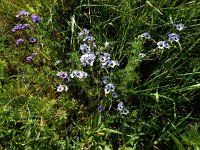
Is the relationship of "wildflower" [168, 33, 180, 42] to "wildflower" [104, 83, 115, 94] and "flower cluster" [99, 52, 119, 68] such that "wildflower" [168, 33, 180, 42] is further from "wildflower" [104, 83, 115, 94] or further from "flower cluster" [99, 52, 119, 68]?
"wildflower" [104, 83, 115, 94]

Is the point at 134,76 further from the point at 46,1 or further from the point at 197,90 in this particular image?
the point at 46,1

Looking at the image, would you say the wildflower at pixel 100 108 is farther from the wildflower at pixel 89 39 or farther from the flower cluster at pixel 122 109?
the wildflower at pixel 89 39

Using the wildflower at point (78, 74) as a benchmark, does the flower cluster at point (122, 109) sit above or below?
below

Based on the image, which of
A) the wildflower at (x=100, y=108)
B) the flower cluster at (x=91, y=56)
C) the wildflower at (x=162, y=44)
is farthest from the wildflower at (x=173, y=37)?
the wildflower at (x=100, y=108)

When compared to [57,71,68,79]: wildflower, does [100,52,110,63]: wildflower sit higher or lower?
higher

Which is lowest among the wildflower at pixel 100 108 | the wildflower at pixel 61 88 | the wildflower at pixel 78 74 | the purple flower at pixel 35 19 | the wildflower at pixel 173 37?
the wildflower at pixel 100 108

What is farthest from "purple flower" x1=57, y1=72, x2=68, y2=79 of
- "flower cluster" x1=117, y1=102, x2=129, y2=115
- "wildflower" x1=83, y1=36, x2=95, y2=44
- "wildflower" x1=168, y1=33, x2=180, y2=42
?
"wildflower" x1=168, y1=33, x2=180, y2=42

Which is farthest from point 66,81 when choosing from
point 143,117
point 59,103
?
point 143,117

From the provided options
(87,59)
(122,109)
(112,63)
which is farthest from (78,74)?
(122,109)
